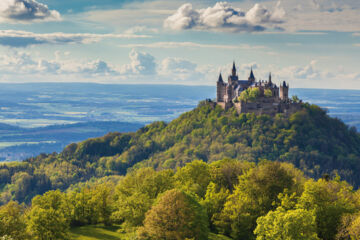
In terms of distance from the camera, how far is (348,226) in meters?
46.7

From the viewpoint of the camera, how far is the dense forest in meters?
45.5

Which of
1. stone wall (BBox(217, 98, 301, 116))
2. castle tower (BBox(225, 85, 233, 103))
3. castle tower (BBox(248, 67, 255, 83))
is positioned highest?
castle tower (BBox(248, 67, 255, 83))

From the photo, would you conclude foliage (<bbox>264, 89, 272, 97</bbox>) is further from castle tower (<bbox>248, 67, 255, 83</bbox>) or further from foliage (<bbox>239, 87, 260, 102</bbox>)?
castle tower (<bbox>248, 67, 255, 83</bbox>)

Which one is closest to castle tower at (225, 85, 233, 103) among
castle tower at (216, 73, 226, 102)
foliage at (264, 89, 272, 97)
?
castle tower at (216, 73, 226, 102)

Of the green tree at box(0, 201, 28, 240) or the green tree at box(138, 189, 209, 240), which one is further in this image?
the green tree at box(138, 189, 209, 240)

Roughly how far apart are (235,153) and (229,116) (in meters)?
14.3

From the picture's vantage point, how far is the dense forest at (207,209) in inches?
1790

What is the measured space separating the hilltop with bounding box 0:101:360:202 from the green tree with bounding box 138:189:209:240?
106144mm

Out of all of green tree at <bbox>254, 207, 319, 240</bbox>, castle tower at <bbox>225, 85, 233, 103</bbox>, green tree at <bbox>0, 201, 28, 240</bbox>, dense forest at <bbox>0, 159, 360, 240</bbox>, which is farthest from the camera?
castle tower at <bbox>225, 85, 233, 103</bbox>

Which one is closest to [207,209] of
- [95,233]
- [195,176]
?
[195,176]

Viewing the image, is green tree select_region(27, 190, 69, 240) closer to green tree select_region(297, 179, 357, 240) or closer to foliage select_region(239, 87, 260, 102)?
green tree select_region(297, 179, 357, 240)

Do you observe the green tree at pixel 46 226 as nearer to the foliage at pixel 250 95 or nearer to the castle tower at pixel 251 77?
the foliage at pixel 250 95

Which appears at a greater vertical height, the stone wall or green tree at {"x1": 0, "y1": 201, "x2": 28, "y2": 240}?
the stone wall

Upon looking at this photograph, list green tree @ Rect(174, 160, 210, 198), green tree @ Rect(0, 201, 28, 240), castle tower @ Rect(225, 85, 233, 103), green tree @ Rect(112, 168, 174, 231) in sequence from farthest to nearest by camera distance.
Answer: castle tower @ Rect(225, 85, 233, 103) < green tree @ Rect(174, 160, 210, 198) < green tree @ Rect(112, 168, 174, 231) < green tree @ Rect(0, 201, 28, 240)
